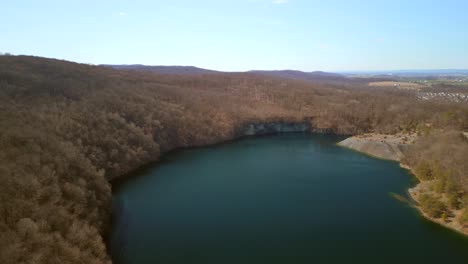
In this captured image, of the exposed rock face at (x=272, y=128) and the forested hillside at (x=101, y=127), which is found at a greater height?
the forested hillside at (x=101, y=127)

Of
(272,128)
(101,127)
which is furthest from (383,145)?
(101,127)

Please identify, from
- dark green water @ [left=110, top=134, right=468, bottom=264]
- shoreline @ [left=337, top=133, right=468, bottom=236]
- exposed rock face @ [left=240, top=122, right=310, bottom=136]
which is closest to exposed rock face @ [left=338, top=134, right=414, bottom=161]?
shoreline @ [left=337, top=133, right=468, bottom=236]

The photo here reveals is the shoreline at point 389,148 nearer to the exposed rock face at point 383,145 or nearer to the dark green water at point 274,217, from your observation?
the exposed rock face at point 383,145

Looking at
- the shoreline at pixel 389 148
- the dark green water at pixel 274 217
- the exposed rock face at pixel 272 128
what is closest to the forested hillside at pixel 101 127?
the exposed rock face at pixel 272 128

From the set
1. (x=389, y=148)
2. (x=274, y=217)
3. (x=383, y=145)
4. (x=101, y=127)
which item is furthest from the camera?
(x=383, y=145)

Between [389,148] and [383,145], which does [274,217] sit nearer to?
[389,148]

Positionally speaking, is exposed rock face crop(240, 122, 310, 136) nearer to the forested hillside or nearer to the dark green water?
the forested hillside

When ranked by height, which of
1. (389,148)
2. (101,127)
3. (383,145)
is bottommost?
(389,148)
